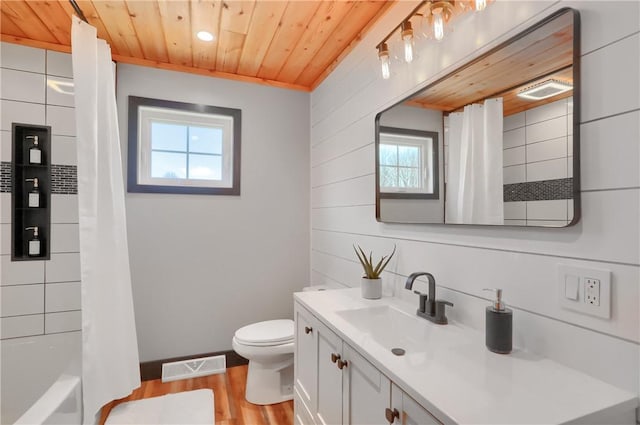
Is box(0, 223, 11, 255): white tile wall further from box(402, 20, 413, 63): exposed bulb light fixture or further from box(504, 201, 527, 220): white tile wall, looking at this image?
box(504, 201, 527, 220): white tile wall

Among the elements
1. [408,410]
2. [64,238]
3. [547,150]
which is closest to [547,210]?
[547,150]

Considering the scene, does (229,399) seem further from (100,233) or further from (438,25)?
(438,25)

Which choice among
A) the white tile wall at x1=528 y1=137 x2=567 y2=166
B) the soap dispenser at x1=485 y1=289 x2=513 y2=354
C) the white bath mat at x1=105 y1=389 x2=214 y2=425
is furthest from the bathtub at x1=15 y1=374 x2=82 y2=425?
the white tile wall at x1=528 y1=137 x2=567 y2=166

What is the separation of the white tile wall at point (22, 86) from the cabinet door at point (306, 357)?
225 cm

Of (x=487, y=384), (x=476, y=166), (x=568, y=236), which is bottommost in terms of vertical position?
(x=487, y=384)

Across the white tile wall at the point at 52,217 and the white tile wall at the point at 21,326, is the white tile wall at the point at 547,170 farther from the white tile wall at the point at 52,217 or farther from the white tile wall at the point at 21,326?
the white tile wall at the point at 21,326

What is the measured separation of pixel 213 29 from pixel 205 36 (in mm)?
113

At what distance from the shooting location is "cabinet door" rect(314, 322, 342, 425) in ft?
3.90

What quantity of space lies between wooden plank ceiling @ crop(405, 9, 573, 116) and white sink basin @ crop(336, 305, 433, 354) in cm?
84

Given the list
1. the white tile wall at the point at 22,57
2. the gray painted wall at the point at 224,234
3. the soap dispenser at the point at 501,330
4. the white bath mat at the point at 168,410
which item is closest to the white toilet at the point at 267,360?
the white bath mat at the point at 168,410

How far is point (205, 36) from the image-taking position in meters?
2.05

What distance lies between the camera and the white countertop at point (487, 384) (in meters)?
0.67

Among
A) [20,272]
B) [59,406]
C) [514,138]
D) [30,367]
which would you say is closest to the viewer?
[514,138]

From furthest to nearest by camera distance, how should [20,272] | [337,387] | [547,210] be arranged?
[20,272], [337,387], [547,210]
